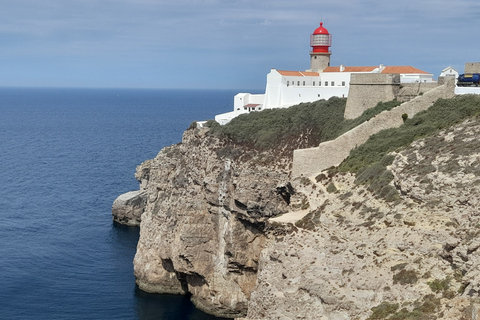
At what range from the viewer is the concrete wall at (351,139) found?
3344cm

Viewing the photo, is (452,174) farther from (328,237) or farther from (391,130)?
(391,130)

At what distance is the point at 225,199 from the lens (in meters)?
37.8

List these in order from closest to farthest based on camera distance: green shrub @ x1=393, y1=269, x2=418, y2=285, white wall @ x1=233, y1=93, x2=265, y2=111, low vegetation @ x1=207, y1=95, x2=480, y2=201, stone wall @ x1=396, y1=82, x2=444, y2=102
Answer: green shrub @ x1=393, y1=269, x2=418, y2=285 < low vegetation @ x1=207, y1=95, x2=480, y2=201 < stone wall @ x1=396, y1=82, x2=444, y2=102 < white wall @ x1=233, y1=93, x2=265, y2=111

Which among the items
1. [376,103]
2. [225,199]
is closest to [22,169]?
[225,199]

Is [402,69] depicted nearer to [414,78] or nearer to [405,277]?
[414,78]

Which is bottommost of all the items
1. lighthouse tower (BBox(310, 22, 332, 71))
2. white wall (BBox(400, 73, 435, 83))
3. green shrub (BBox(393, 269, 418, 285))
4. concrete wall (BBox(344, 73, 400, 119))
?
green shrub (BBox(393, 269, 418, 285))

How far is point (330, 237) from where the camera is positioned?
25.0 metres

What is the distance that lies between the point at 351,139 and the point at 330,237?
10.1 meters

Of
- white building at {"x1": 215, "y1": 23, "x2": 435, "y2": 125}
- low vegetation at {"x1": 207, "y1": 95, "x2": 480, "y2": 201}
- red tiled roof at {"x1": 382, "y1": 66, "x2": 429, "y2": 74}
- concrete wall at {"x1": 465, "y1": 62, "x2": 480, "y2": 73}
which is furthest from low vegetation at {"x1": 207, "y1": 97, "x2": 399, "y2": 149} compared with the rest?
concrete wall at {"x1": 465, "y1": 62, "x2": 480, "y2": 73}

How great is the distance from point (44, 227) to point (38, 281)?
1229 centimetres

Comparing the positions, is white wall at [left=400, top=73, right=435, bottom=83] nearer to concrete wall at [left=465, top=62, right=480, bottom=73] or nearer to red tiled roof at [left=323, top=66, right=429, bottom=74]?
red tiled roof at [left=323, top=66, right=429, bottom=74]

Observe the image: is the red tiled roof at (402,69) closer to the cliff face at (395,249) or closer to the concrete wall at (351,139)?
the concrete wall at (351,139)

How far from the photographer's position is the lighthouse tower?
174ft

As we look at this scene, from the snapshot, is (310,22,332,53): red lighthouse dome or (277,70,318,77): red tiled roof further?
(310,22,332,53): red lighthouse dome
